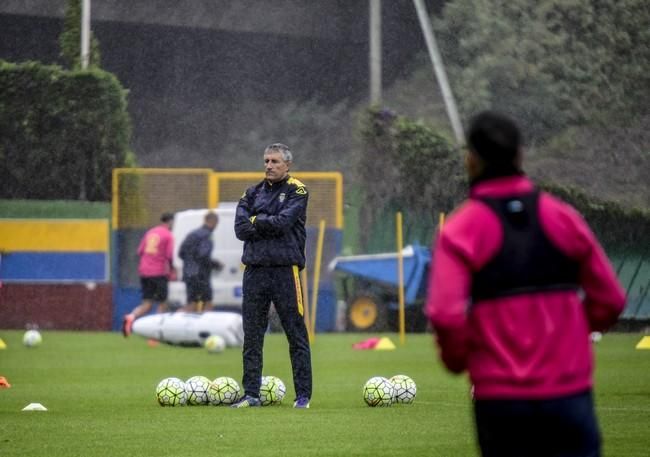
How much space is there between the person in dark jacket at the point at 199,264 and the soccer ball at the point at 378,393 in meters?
→ 12.1

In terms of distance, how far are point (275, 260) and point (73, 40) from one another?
23.6 m

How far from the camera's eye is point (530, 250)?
4.82 metres

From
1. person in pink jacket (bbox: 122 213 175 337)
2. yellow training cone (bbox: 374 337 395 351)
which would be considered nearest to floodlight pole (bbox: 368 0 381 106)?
person in pink jacket (bbox: 122 213 175 337)

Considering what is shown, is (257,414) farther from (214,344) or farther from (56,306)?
(56,306)

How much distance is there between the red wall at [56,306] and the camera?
29.3 meters

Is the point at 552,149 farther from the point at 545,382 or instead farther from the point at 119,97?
the point at 545,382

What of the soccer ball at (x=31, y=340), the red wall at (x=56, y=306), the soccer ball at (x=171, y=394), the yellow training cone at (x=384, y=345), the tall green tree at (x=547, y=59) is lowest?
the red wall at (x=56, y=306)

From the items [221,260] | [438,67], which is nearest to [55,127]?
[221,260]

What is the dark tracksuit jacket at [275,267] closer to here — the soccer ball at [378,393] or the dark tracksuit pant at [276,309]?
the dark tracksuit pant at [276,309]

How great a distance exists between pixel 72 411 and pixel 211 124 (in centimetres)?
2817

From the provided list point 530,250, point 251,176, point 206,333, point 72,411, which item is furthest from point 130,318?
point 530,250

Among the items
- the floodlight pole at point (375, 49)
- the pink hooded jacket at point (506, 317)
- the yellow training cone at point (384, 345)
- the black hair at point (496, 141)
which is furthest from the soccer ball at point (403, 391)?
the floodlight pole at point (375, 49)

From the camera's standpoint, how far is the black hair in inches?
190

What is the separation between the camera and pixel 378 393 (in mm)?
12031
